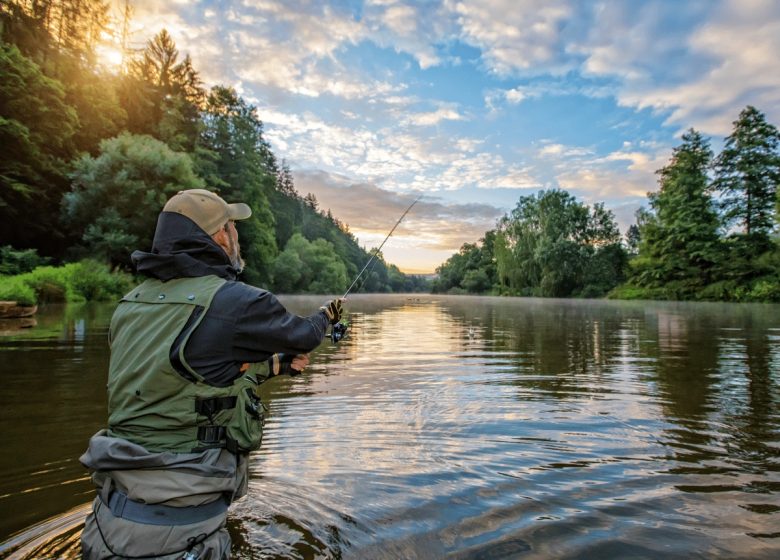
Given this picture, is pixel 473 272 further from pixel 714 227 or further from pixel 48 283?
pixel 48 283

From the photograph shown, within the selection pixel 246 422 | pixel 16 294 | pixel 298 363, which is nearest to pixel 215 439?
pixel 246 422

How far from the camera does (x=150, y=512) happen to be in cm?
190

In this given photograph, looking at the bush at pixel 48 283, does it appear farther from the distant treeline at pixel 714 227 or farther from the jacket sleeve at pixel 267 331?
the distant treeline at pixel 714 227

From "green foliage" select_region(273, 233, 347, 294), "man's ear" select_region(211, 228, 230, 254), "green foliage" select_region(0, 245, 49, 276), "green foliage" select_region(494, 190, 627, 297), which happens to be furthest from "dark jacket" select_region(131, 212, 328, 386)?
"green foliage" select_region(494, 190, 627, 297)

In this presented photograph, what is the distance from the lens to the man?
1.90 meters

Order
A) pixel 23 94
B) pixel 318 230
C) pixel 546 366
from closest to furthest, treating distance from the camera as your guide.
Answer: pixel 546 366
pixel 23 94
pixel 318 230

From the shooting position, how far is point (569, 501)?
11.0ft

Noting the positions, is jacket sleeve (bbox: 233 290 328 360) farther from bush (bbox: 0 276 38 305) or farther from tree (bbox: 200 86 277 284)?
tree (bbox: 200 86 277 284)

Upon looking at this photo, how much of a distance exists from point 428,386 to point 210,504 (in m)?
5.25

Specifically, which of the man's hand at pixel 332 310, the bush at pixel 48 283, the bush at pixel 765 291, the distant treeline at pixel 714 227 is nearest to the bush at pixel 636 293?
the distant treeline at pixel 714 227

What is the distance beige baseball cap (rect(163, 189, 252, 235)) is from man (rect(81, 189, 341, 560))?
0.03 m

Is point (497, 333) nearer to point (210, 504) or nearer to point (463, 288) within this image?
point (210, 504)

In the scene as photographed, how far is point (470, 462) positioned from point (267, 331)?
2.69 meters

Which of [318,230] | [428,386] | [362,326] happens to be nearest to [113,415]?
[428,386]
